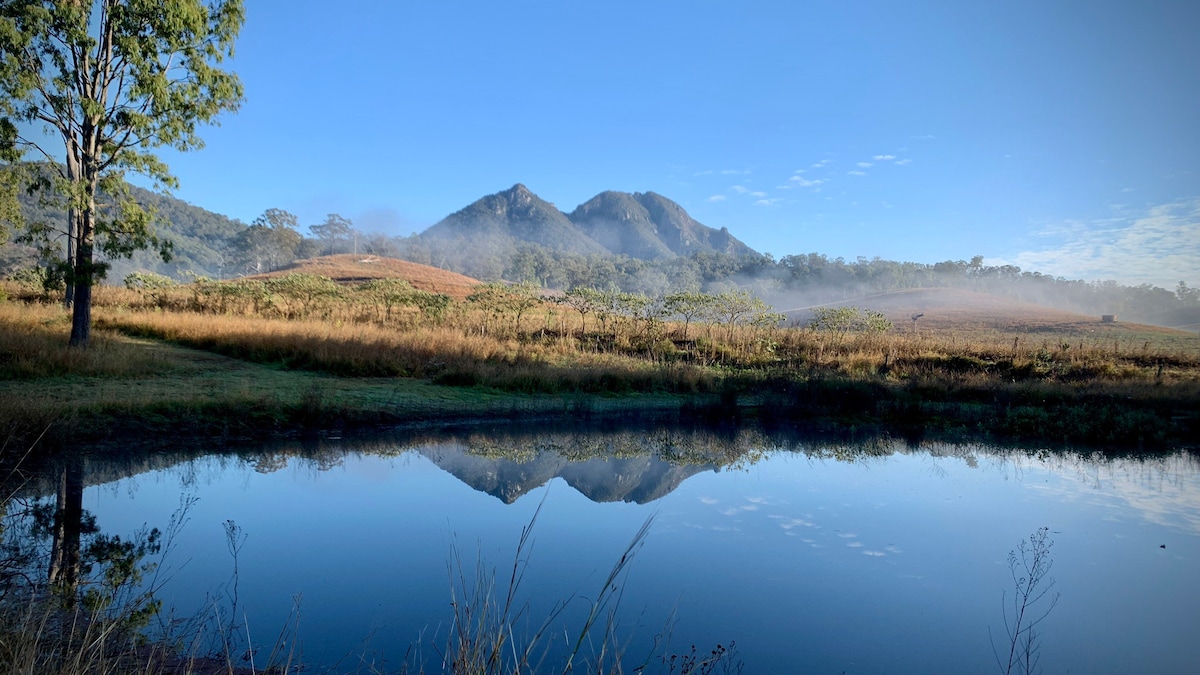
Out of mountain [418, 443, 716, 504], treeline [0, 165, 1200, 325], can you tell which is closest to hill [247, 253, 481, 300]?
treeline [0, 165, 1200, 325]

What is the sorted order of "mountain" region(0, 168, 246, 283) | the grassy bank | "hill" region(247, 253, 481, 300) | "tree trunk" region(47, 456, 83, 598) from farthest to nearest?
"mountain" region(0, 168, 246, 283)
"hill" region(247, 253, 481, 300)
the grassy bank
"tree trunk" region(47, 456, 83, 598)

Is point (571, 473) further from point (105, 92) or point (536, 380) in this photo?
point (105, 92)

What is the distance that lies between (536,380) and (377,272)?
48.4m

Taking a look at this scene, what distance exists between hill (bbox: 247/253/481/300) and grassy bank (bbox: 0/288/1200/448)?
96.0 feet

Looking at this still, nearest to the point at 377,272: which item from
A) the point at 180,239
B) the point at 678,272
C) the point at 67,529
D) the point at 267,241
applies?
the point at 267,241

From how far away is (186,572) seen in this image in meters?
5.38

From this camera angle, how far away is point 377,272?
2375 inches

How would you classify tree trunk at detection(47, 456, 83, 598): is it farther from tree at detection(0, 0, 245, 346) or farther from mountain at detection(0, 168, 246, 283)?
mountain at detection(0, 168, 246, 283)

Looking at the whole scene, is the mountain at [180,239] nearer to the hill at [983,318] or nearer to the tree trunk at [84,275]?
the tree trunk at [84,275]

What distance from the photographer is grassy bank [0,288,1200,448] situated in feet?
36.2

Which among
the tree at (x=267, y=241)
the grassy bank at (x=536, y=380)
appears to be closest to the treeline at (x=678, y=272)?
the tree at (x=267, y=241)

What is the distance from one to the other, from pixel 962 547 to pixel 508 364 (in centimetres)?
1221

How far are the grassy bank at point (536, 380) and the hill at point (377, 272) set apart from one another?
96.0 feet

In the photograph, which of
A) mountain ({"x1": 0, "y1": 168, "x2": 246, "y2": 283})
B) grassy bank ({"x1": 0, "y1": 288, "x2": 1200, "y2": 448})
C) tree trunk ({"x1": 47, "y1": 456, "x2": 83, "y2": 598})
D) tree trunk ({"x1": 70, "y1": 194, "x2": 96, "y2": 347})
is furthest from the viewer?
mountain ({"x1": 0, "y1": 168, "x2": 246, "y2": 283})
